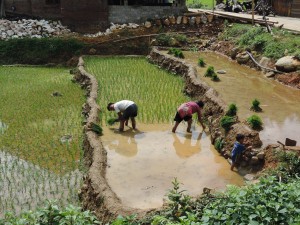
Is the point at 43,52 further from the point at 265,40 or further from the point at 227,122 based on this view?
the point at 227,122

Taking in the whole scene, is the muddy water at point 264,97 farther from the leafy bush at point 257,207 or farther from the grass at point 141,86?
the leafy bush at point 257,207

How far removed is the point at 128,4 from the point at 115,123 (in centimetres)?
1673

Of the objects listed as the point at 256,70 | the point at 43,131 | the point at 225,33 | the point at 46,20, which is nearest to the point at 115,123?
the point at 43,131

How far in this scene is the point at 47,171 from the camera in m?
9.48

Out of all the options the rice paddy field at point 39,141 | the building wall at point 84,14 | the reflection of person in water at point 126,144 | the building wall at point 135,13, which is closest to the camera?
the rice paddy field at point 39,141

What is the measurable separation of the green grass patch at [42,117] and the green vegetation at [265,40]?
849 cm

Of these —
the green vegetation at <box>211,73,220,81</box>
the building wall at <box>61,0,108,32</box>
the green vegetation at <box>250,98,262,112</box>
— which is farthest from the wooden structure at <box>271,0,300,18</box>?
the green vegetation at <box>250,98,262,112</box>

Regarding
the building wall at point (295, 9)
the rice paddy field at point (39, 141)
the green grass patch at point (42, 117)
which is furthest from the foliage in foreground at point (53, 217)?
the building wall at point (295, 9)

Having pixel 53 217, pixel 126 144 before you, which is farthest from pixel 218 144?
pixel 53 217

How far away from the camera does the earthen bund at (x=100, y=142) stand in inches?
286

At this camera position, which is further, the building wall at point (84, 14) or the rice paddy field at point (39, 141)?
the building wall at point (84, 14)

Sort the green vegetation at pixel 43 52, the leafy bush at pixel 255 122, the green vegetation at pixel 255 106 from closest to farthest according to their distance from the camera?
the leafy bush at pixel 255 122 < the green vegetation at pixel 255 106 < the green vegetation at pixel 43 52

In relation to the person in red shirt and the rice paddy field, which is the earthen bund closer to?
the rice paddy field

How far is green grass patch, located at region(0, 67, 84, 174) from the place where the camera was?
10375 millimetres
